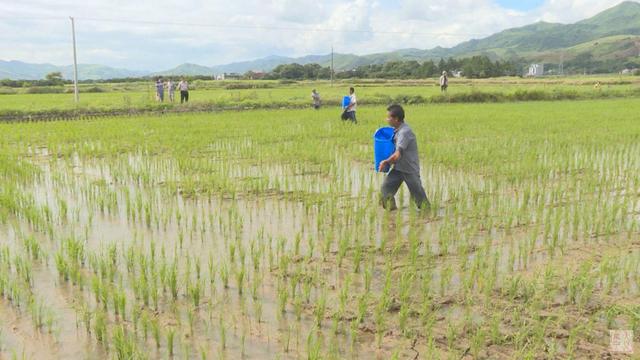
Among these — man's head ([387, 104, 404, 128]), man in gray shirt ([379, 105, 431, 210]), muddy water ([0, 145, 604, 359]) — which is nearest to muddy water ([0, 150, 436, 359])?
muddy water ([0, 145, 604, 359])

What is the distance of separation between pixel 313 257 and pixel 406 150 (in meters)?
1.82

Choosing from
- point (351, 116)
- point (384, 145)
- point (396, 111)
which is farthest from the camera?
point (351, 116)

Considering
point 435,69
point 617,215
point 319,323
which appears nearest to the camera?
point 319,323

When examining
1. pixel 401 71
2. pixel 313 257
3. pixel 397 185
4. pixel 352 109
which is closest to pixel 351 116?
pixel 352 109

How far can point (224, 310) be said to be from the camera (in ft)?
10.2

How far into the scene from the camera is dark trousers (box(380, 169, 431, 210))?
525 cm

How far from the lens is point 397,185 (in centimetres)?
541

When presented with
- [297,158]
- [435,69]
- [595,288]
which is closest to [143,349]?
[595,288]

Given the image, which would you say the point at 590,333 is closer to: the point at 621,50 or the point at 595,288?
the point at 595,288

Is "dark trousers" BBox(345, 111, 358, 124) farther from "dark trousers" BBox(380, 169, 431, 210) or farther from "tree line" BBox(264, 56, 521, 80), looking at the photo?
"tree line" BBox(264, 56, 521, 80)

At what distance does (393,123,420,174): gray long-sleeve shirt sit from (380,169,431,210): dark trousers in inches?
2.6

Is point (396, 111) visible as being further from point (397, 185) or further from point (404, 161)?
point (397, 185)

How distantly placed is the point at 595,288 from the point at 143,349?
9.44 feet

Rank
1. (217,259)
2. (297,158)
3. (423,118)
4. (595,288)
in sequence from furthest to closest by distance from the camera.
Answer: (423,118) < (297,158) < (217,259) < (595,288)
